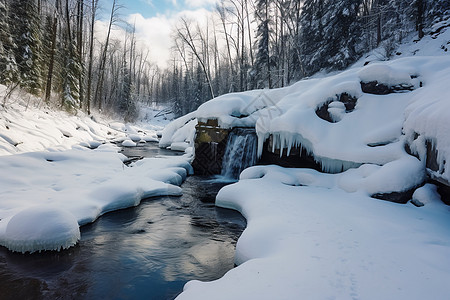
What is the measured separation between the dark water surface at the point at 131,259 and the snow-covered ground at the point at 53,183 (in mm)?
265

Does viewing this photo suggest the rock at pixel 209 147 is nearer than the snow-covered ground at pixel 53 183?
No

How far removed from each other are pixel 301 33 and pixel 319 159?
1867cm

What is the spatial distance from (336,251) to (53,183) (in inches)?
254

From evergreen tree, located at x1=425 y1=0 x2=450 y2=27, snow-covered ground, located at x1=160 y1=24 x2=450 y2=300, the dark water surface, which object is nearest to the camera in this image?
snow-covered ground, located at x1=160 y1=24 x2=450 y2=300

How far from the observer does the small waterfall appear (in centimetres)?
871

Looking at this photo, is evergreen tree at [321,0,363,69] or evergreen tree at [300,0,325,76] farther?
evergreen tree at [300,0,325,76]

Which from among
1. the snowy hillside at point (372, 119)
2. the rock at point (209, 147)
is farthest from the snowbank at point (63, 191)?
the snowy hillside at point (372, 119)

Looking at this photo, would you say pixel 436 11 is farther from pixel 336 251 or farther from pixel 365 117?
pixel 336 251

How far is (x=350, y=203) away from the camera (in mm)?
4371

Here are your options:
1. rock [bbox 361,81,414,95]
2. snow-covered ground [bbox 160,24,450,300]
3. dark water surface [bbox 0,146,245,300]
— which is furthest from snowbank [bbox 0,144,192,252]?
rock [bbox 361,81,414,95]

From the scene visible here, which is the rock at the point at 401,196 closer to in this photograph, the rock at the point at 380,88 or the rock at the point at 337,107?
the rock at the point at 337,107

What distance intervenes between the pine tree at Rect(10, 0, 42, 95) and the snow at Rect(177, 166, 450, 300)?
1734cm

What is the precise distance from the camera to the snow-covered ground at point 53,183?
3.52 metres

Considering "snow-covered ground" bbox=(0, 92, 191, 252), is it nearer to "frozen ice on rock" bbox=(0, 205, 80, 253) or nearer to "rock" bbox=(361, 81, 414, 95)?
"frozen ice on rock" bbox=(0, 205, 80, 253)
